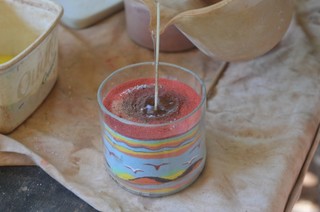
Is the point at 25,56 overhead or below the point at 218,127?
overhead

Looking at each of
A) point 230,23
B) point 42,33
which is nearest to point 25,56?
point 42,33

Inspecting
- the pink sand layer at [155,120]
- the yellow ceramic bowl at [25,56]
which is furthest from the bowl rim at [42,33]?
the pink sand layer at [155,120]

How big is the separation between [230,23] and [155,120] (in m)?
0.14

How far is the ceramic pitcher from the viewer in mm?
538

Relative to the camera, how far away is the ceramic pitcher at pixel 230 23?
1.76ft

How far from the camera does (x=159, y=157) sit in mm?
514

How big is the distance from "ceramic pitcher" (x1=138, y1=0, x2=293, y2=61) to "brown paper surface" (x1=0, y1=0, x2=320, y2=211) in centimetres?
7

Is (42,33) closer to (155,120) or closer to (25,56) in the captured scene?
(25,56)

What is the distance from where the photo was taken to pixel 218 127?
24.9 inches

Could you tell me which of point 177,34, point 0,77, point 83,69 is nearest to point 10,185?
point 0,77

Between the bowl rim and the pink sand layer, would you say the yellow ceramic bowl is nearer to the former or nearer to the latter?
the bowl rim

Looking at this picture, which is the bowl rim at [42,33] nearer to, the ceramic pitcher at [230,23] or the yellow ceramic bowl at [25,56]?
the yellow ceramic bowl at [25,56]

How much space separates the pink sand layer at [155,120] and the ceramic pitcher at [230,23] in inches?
2.6

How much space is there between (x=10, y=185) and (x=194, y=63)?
0.32 m
